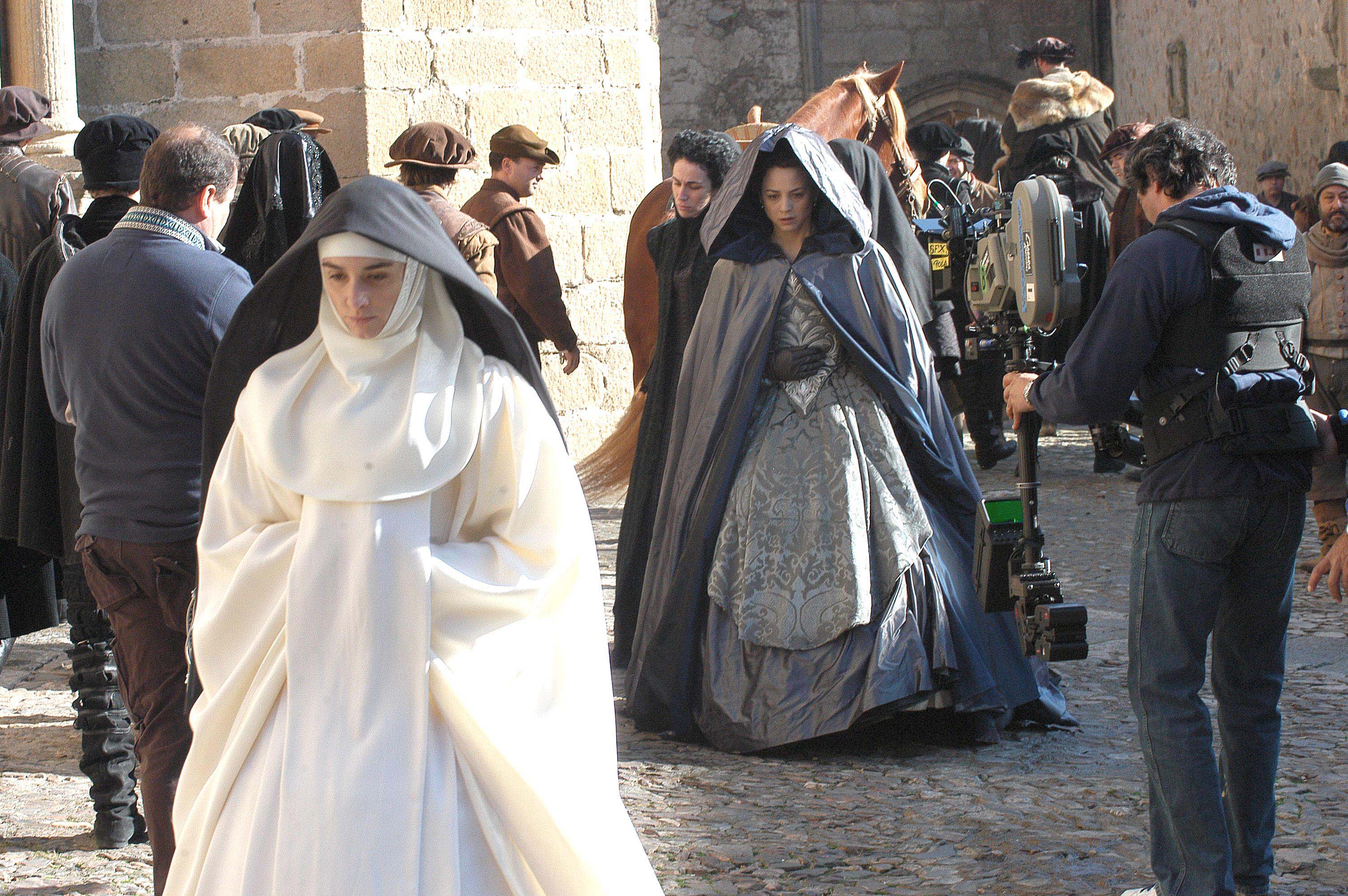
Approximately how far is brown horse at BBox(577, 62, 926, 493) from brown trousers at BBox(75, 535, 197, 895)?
11.3 feet

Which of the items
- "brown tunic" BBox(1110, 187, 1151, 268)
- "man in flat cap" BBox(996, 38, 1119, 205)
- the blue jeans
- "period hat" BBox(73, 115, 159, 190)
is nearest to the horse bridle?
"brown tunic" BBox(1110, 187, 1151, 268)

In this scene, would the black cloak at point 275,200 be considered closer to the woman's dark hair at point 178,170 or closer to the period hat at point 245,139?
the woman's dark hair at point 178,170

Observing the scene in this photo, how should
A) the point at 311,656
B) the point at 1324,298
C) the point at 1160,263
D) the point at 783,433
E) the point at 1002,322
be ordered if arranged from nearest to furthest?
the point at 311,656 < the point at 1160,263 < the point at 1002,322 < the point at 783,433 < the point at 1324,298

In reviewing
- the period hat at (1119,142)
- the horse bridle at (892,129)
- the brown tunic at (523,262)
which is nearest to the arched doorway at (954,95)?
the period hat at (1119,142)

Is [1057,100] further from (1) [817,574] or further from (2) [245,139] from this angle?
(1) [817,574]

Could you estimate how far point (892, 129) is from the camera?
7582mm

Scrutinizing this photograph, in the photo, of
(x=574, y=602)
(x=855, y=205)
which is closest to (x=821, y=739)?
(x=855, y=205)

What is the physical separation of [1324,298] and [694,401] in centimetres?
348

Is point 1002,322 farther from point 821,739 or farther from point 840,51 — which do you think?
point 840,51

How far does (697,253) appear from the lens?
17.6 feet

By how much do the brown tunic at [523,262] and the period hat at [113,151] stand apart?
2720mm

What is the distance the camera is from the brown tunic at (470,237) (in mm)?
5895

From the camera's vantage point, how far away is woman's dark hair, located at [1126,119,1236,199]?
3.21 metres

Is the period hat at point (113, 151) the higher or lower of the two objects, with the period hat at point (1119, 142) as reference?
lower
